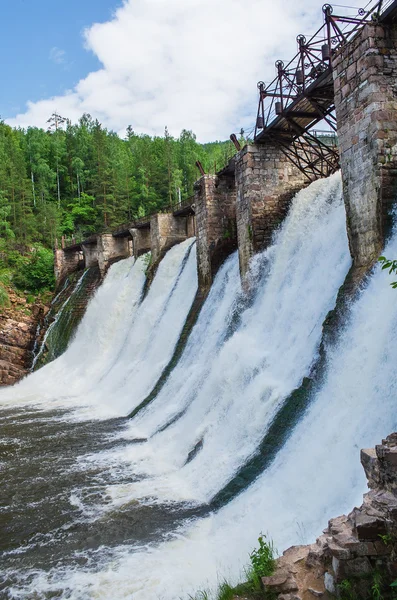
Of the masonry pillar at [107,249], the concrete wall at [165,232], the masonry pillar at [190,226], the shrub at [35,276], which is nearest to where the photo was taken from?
the concrete wall at [165,232]

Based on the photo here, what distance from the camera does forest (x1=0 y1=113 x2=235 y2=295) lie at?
1553 inches

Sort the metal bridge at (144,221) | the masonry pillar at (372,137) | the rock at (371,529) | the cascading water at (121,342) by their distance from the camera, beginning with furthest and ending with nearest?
the metal bridge at (144,221), the cascading water at (121,342), the masonry pillar at (372,137), the rock at (371,529)

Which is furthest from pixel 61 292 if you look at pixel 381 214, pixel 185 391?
pixel 381 214

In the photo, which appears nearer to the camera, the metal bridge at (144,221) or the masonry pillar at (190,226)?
the metal bridge at (144,221)

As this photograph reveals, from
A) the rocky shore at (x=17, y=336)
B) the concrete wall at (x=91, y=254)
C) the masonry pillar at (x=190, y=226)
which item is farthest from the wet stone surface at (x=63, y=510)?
the concrete wall at (x=91, y=254)

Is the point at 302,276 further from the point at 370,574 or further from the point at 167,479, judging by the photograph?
the point at 370,574

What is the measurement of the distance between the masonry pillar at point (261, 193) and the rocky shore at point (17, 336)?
15.0 m

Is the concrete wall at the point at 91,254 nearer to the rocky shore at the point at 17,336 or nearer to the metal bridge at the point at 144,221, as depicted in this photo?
the metal bridge at the point at 144,221

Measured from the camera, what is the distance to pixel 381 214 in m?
8.45

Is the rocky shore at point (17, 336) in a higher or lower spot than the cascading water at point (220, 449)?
higher

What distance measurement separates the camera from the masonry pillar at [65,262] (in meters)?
34.2

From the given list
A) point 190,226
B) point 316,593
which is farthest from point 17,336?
point 316,593

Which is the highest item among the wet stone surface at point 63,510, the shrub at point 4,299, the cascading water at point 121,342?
the shrub at point 4,299

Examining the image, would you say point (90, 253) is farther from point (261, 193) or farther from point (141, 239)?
point (261, 193)
